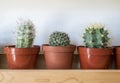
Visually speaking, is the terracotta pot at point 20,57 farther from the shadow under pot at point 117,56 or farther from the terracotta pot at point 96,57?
the shadow under pot at point 117,56

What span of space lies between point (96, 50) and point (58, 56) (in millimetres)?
171

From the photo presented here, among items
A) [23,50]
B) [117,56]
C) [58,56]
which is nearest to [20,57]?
[23,50]

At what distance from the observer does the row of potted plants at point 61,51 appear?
888 mm

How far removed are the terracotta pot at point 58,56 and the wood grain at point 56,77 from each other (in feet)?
0.34

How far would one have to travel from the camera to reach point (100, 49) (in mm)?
876

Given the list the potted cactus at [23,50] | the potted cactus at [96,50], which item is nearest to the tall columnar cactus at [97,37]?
the potted cactus at [96,50]

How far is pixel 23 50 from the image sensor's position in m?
0.89

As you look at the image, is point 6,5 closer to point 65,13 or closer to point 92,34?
point 65,13

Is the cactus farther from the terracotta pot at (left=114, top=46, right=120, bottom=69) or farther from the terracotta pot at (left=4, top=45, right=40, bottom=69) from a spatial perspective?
the terracotta pot at (left=114, top=46, right=120, bottom=69)

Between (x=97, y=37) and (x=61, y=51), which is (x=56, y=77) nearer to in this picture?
(x=61, y=51)

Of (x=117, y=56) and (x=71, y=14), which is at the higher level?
(x=71, y=14)

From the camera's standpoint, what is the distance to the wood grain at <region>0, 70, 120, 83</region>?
0.81 metres

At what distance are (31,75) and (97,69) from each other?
288 mm

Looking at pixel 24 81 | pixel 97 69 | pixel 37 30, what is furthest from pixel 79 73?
pixel 37 30
